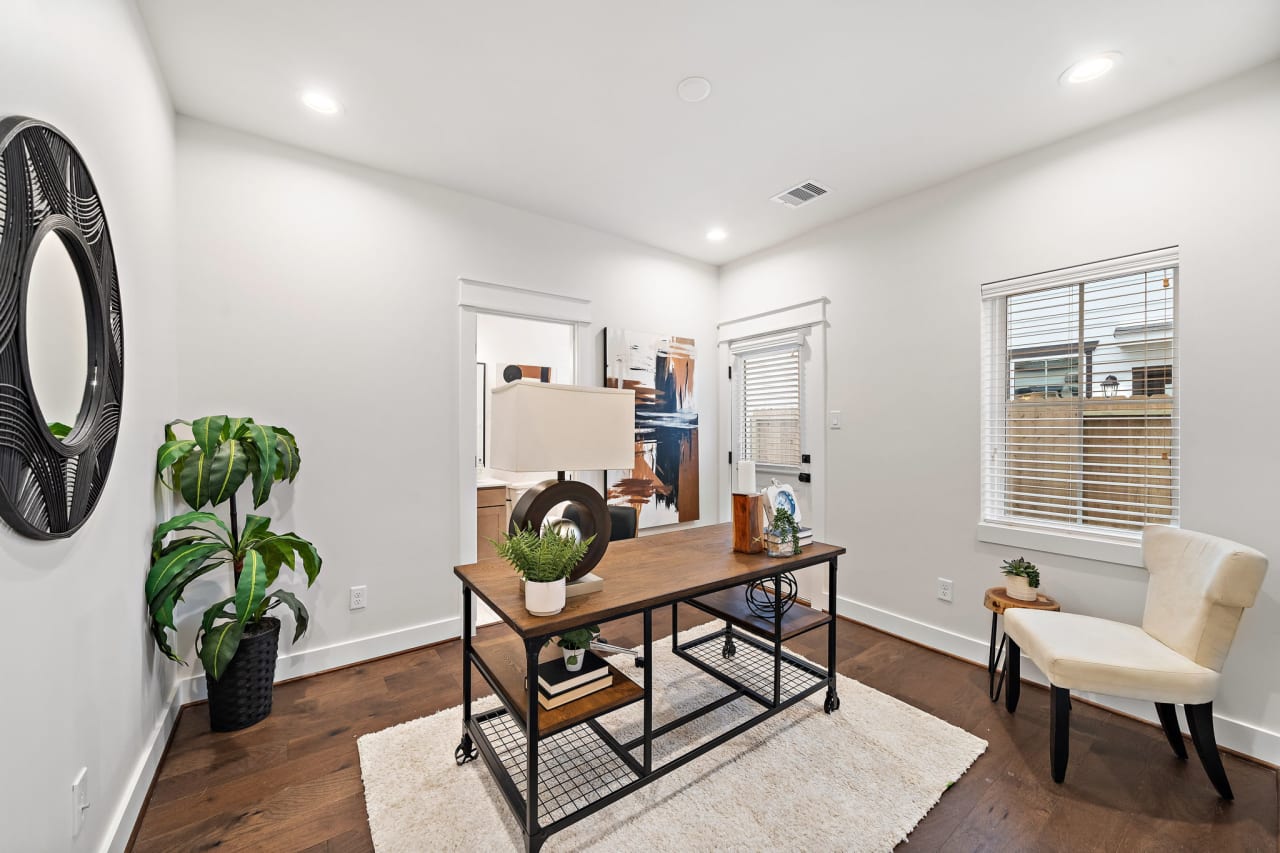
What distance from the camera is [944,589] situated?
298 cm

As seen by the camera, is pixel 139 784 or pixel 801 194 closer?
pixel 139 784

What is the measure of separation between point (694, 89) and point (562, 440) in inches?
66.2

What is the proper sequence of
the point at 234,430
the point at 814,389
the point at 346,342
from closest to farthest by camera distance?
the point at 234,430 → the point at 346,342 → the point at 814,389

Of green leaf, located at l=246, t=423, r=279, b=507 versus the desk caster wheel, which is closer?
the desk caster wheel

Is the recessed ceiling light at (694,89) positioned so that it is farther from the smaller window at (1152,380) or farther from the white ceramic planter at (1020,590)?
the white ceramic planter at (1020,590)

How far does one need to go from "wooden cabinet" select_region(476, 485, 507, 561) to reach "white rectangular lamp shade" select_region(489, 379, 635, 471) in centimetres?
275

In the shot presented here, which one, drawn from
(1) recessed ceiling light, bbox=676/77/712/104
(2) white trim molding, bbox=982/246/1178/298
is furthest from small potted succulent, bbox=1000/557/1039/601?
(1) recessed ceiling light, bbox=676/77/712/104

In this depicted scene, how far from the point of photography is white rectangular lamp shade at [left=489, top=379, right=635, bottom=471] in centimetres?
152

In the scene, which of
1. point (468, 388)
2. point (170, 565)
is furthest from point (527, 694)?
point (468, 388)

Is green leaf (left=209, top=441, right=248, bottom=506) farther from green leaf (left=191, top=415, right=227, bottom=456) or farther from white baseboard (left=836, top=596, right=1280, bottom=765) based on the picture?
white baseboard (left=836, top=596, right=1280, bottom=765)

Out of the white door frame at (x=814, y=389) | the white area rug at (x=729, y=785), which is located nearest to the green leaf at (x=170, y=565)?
the white area rug at (x=729, y=785)

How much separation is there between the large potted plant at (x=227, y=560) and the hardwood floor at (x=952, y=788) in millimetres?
212

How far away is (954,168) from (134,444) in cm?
394

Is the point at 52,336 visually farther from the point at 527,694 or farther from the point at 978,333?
the point at 978,333
